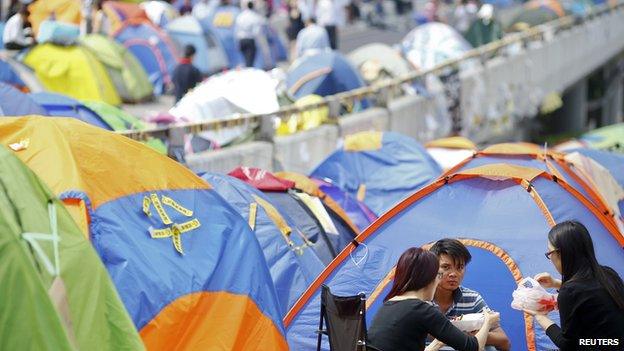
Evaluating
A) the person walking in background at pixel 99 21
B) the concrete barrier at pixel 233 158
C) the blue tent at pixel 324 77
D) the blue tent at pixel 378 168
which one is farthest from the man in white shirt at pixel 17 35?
the blue tent at pixel 378 168

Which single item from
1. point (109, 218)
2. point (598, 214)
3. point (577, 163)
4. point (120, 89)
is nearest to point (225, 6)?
point (120, 89)

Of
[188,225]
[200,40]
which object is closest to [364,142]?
[188,225]

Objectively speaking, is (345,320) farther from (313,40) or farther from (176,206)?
(313,40)

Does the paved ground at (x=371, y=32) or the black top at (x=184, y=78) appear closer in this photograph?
the black top at (x=184, y=78)

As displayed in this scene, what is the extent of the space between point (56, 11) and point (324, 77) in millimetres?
5878

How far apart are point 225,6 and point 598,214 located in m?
20.4

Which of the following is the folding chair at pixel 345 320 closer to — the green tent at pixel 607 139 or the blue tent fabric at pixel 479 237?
the blue tent fabric at pixel 479 237

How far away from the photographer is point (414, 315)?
6875 millimetres

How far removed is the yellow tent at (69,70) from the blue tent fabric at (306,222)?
891 cm

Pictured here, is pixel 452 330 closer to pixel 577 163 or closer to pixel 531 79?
pixel 577 163

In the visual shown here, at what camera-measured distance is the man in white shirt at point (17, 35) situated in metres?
19.9

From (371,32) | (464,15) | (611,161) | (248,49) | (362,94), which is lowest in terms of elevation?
(611,161)

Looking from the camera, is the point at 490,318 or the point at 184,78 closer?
the point at 490,318

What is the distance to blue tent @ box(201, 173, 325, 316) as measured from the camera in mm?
9750
